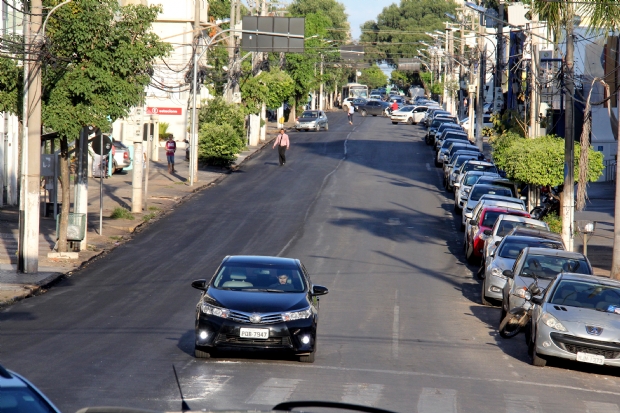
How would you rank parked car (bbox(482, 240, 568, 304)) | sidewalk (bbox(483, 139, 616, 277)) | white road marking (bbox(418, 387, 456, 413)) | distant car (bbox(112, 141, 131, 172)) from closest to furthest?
white road marking (bbox(418, 387, 456, 413)) → parked car (bbox(482, 240, 568, 304)) → sidewalk (bbox(483, 139, 616, 277)) → distant car (bbox(112, 141, 131, 172))

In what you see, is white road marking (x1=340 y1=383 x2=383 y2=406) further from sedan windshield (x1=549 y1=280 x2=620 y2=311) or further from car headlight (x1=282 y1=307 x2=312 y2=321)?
sedan windshield (x1=549 y1=280 x2=620 y2=311)

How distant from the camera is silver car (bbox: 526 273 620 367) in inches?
569

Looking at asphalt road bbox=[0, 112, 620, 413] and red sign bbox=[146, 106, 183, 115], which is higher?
red sign bbox=[146, 106, 183, 115]

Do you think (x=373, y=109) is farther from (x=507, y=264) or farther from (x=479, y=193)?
(x=507, y=264)

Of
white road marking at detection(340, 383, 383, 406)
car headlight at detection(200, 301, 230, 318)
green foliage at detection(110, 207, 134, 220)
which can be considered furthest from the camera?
green foliage at detection(110, 207, 134, 220)

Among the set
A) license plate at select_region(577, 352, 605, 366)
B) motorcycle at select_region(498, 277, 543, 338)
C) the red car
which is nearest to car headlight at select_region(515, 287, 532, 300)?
motorcycle at select_region(498, 277, 543, 338)

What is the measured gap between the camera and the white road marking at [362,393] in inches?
439

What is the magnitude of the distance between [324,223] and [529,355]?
16.8 m

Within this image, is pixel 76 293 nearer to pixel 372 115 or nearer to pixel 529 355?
pixel 529 355

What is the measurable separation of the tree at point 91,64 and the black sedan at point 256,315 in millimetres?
10919

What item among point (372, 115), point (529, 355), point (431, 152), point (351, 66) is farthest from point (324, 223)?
point (351, 66)

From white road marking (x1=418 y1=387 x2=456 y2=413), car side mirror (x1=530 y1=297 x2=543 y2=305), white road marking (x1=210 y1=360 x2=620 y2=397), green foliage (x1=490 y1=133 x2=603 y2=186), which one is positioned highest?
green foliage (x1=490 y1=133 x2=603 y2=186)

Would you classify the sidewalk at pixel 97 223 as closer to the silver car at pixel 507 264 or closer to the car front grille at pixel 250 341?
the car front grille at pixel 250 341

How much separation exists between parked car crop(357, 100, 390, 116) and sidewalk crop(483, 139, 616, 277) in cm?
5151
